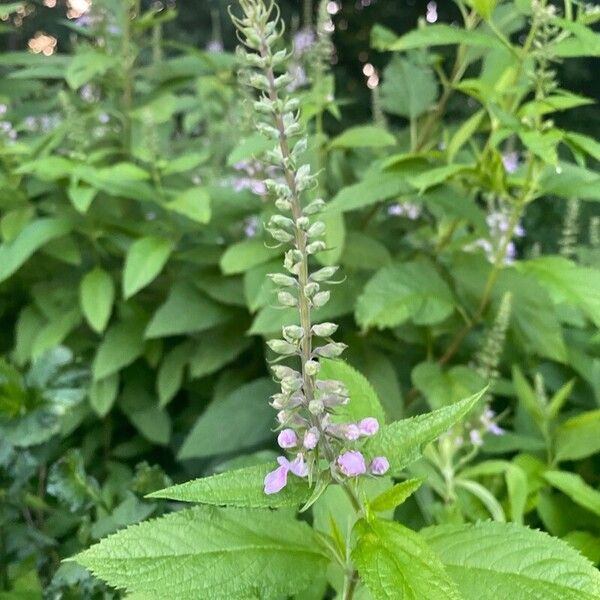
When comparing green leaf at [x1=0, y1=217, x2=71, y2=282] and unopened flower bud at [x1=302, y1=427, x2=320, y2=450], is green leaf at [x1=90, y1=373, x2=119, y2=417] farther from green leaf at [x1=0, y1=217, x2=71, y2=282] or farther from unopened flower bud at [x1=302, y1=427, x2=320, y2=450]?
unopened flower bud at [x1=302, y1=427, x2=320, y2=450]

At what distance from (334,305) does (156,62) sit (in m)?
1.05

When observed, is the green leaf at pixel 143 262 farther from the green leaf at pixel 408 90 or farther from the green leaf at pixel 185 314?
the green leaf at pixel 408 90

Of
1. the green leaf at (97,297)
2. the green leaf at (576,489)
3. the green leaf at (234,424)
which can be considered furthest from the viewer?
the green leaf at (97,297)

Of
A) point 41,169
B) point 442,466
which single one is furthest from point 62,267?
point 442,466

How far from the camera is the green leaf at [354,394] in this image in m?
0.82

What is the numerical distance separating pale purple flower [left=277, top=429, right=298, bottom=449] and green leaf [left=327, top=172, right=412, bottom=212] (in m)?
0.73

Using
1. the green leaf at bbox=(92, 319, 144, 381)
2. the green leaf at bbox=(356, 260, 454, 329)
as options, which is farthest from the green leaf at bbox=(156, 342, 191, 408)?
the green leaf at bbox=(356, 260, 454, 329)

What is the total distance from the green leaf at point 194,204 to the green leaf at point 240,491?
2.85ft

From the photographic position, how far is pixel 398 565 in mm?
681

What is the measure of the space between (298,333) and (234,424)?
924mm

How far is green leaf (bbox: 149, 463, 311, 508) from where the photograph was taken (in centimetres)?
68

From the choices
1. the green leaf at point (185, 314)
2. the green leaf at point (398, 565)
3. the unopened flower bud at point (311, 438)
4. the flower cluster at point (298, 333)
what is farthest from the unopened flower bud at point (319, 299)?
the green leaf at point (185, 314)

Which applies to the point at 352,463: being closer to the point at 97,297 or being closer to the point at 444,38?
the point at 444,38

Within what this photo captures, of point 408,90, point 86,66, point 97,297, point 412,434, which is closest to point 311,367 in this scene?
point 412,434
